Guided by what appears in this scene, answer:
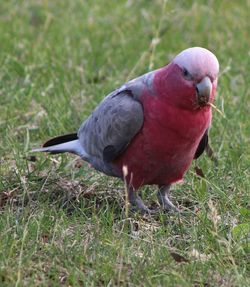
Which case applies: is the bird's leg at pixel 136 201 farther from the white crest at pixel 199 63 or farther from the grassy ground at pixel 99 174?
the white crest at pixel 199 63

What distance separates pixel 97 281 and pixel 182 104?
972 mm

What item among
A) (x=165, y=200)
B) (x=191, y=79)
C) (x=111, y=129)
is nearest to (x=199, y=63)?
(x=191, y=79)

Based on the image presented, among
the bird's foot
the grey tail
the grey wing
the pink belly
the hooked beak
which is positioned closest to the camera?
the hooked beak

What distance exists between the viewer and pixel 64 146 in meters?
4.84

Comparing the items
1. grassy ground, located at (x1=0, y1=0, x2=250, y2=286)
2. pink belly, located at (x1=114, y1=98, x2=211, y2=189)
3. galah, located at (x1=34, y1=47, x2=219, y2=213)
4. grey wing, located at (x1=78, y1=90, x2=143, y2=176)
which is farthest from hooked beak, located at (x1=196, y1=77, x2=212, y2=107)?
grassy ground, located at (x1=0, y1=0, x2=250, y2=286)

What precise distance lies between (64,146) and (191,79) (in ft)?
3.63

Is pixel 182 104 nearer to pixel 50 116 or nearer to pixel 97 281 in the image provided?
pixel 97 281

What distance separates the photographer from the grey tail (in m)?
4.79

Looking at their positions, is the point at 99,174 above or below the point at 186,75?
below

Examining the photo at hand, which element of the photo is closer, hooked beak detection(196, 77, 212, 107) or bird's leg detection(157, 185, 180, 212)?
hooked beak detection(196, 77, 212, 107)

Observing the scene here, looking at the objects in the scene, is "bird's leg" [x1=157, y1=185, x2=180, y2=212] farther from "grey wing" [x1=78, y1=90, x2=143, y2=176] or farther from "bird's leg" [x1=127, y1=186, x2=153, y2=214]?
"grey wing" [x1=78, y1=90, x2=143, y2=176]

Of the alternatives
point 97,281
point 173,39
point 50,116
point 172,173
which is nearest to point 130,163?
point 172,173

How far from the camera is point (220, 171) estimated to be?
190 inches

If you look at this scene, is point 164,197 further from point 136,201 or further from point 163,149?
point 163,149
